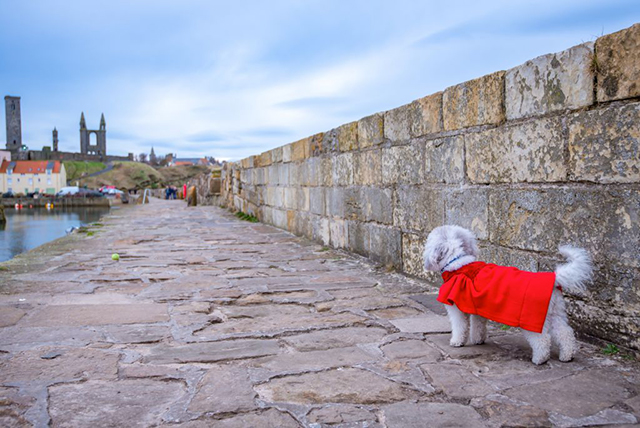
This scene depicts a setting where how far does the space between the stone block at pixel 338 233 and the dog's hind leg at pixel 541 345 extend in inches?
146

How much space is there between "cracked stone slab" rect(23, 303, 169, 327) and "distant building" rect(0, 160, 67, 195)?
91.5 metres

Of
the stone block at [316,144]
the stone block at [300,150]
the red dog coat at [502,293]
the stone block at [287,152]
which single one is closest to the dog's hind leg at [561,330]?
the red dog coat at [502,293]

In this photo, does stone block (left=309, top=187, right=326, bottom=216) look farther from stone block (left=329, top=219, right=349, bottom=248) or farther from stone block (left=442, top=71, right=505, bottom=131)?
stone block (left=442, top=71, right=505, bottom=131)

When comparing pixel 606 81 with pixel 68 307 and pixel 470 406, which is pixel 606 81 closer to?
pixel 470 406

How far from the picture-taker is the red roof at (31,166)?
281ft

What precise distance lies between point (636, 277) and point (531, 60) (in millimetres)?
1406

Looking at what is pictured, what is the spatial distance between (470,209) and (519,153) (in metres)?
0.66

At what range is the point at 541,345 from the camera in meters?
2.35

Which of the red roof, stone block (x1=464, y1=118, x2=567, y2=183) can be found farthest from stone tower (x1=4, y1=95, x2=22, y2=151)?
stone block (x1=464, y1=118, x2=567, y2=183)

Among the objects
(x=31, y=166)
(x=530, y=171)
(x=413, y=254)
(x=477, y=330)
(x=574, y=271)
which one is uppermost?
(x=31, y=166)

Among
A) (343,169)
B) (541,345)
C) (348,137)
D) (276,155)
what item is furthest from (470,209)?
(276,155)

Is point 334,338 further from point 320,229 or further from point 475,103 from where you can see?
point 320,229

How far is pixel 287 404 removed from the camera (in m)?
1.99

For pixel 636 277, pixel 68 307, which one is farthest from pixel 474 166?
pixel 68 307
